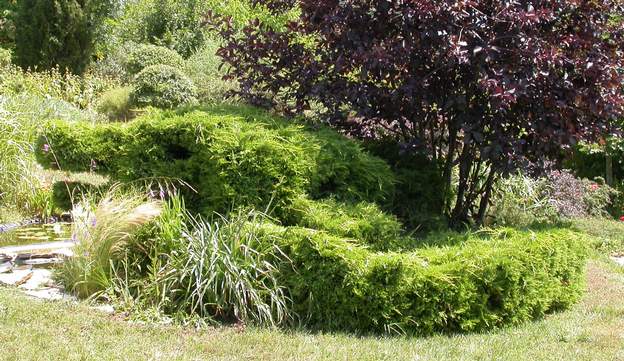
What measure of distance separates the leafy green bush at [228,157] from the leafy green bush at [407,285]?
23.3 inches

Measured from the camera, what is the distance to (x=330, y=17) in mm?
6234

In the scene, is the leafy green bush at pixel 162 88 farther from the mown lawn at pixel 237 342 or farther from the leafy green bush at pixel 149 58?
the mown lawn at pixel 237 342

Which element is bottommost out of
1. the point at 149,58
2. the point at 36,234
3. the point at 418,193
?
the point at 36,234

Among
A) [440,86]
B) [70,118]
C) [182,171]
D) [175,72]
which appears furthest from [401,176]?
[175,72]

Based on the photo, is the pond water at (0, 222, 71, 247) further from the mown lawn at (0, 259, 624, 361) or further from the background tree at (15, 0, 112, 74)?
the background tree at (15, 0, 112, 74)

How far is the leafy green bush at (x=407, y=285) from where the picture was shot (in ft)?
16.2

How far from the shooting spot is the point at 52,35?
1862 cm

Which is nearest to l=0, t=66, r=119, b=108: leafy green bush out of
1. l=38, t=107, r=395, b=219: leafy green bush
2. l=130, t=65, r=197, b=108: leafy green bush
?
l=130, t=65, r=197, b=108: leafy green bush

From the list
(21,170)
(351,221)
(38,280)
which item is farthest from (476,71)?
(21,170)

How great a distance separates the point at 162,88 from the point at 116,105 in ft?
5.05

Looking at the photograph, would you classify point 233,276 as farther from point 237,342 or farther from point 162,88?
point 162,88

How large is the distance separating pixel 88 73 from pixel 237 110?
521 inches

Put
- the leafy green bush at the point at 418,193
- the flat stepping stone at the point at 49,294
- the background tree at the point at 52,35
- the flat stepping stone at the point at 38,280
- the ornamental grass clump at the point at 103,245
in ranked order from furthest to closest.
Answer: the background tree at the point at 52,35 < the leafy green bush at the point at 418,193 < the flat stepping stone at the point at 38,280 < the ornamental grass clump at the point at 103,245 < the flat stepping stone at the point at 49,294

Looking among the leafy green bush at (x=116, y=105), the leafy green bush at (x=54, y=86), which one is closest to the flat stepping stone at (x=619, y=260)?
the leafy green bush at (x=54, y=86)
